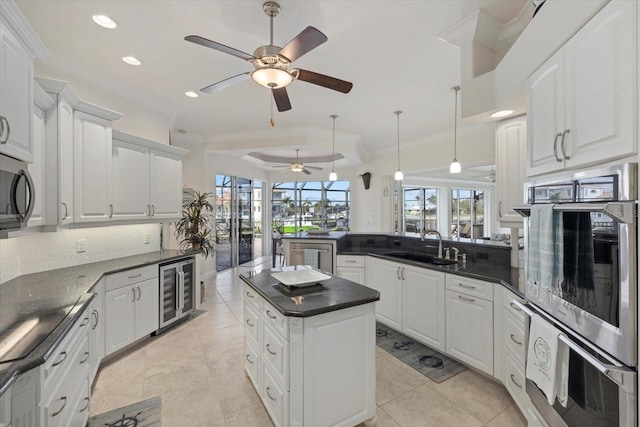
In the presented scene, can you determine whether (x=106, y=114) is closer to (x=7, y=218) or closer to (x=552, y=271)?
(x=7, y=218)

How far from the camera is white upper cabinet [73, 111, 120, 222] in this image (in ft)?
8.55

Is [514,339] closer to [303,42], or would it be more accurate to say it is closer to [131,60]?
[303,42]

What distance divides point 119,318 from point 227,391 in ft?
4.47

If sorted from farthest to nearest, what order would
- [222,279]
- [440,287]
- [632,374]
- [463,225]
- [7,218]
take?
[463,225]
[222,279]
[440,287]
[7,218]
[632,374]

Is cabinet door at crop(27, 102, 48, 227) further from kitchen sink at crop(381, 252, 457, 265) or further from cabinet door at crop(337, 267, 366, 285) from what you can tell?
kitchen sink at crop(381, 252, 457, 265)

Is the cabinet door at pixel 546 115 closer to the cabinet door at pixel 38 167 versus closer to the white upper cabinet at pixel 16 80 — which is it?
the white upper cabinet at pixel 16 80

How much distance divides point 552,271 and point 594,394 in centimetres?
51

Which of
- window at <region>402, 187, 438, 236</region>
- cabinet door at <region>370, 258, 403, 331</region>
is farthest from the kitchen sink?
window at <region>402, 187, 438, 236</region>

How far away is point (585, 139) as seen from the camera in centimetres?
123

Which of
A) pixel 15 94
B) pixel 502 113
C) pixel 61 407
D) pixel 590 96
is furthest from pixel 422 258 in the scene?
pixel 15 94

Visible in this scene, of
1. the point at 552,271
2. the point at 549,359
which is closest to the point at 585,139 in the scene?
the point at 552,271

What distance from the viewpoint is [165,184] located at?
3.69m

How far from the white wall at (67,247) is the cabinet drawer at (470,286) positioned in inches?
145

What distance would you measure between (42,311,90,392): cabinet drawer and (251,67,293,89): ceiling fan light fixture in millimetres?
1996
